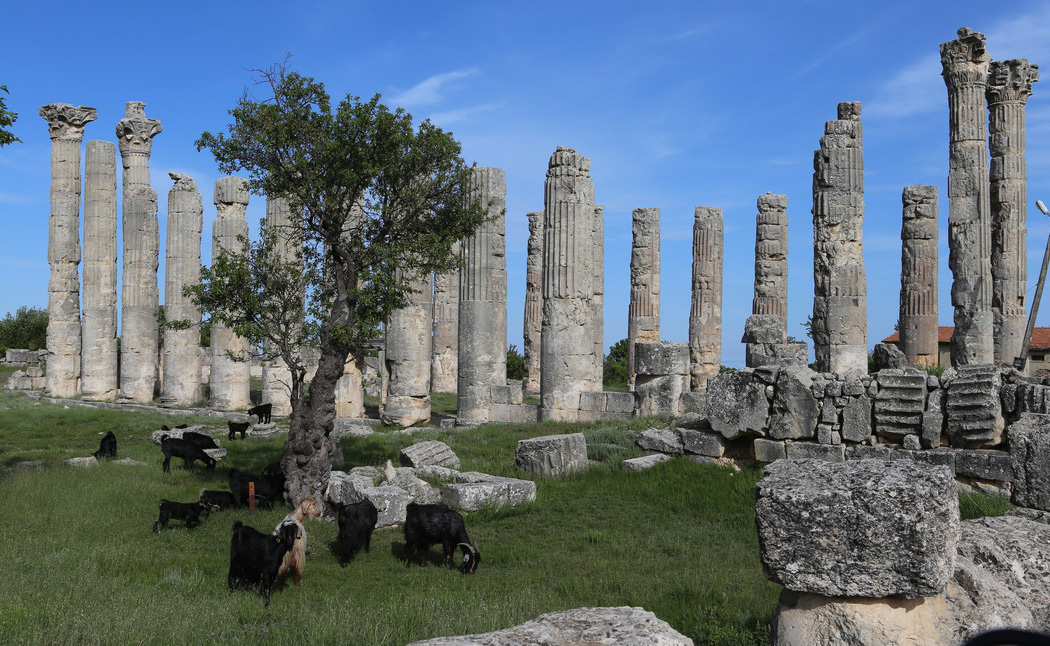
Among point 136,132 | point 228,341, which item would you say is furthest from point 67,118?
point 228,341

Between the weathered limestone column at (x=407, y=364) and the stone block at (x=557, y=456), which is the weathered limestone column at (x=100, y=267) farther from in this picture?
the stone block at (x=557, y=456)

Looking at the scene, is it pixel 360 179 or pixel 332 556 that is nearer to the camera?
pixel 332 556

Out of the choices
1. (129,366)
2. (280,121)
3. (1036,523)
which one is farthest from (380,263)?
(129,366)

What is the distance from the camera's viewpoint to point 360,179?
14.2 metres

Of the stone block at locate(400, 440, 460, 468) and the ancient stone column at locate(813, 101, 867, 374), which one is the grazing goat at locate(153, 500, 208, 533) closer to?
the stone block at locate(400, 440, 460, 468)

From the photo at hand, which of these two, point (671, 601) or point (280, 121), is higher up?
point (280, 121)

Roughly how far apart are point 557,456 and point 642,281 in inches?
815

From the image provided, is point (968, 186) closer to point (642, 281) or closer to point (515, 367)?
point (642, 281)

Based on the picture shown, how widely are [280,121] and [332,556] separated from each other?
6.94 m

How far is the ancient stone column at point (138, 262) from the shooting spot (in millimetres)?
35031

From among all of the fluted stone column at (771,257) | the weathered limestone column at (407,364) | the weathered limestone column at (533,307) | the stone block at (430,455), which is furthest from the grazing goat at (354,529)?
the weathered limestone column at (533,307)

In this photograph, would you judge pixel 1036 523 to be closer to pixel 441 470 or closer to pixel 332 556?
pixel 332 556

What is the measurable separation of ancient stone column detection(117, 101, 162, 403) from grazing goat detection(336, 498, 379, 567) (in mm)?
27128

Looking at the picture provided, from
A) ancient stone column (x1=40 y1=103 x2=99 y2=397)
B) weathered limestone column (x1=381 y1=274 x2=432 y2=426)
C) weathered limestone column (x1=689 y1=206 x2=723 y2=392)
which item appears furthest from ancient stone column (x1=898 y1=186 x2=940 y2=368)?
ancient stone column (x1=40 y1=103 x2=99 y2=397)
